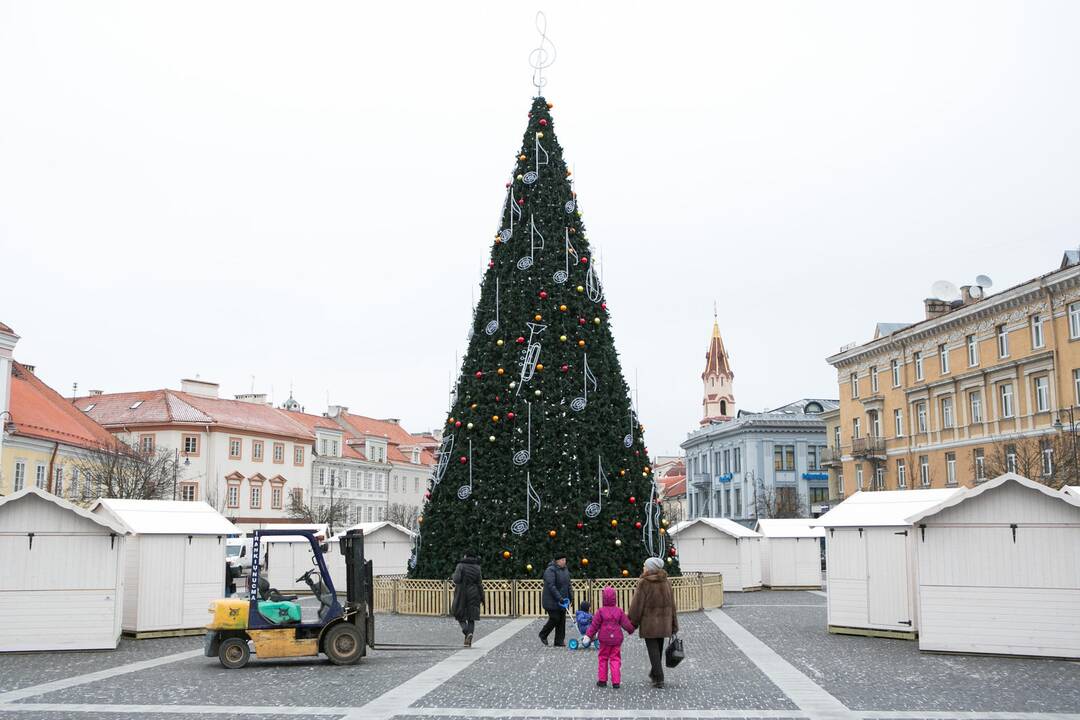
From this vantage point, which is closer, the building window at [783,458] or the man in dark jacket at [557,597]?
the man in dark jacket at [557,597]

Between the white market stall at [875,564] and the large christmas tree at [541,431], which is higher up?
the large christmas tree at [541,431]

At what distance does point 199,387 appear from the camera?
70.8 meters

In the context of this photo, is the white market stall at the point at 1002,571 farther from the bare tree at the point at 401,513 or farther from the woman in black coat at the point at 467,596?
the bare tree at the point at 401,513

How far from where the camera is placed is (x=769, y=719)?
425 inches

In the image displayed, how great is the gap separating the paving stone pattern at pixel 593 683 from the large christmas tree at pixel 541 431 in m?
6.07

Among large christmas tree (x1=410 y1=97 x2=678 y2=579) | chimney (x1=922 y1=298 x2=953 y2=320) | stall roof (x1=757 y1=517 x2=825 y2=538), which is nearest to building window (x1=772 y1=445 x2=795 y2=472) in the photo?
chimney (x1=922 y1=298 x2=953 y2=320)

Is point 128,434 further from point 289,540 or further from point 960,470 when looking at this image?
point 960,470

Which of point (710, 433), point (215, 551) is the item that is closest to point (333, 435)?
point (710, 433)

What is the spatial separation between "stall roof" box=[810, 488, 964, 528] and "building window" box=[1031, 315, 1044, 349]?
26985 millimetres

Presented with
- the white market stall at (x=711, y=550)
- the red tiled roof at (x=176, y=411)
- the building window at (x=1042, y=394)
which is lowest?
the white market stall at (x=711, y=550)

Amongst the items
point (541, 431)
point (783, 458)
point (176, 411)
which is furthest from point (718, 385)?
point (541, 431)

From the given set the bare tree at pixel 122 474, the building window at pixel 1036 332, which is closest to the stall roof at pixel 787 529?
the building window at pixel 1036 332

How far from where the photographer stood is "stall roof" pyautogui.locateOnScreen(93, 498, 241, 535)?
65.2 feet

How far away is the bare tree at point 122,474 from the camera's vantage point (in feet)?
143
